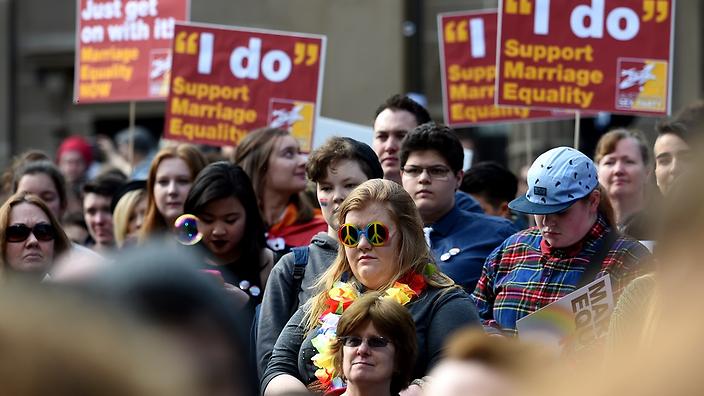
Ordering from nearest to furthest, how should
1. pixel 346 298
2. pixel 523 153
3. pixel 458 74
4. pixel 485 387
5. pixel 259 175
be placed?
pixel 485 387, pixel 346 298, pixel 259 175, pixel 458 74, pixel 523 153

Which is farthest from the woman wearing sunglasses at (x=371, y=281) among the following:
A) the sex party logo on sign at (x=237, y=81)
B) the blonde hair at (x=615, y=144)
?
the sex party logo on sign at (x=237, y=81)

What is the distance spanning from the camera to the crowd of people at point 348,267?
1.62 meters

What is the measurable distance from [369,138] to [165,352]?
6.07 metres

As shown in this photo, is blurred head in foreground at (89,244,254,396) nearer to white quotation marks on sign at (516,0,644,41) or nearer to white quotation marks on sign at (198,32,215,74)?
white quotation marks on sign at (516,0,644,41)

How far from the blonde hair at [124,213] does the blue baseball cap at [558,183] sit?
3.05 metres

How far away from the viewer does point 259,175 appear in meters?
6.77

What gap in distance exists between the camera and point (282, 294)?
16.5ft

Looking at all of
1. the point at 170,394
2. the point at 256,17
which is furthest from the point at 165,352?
the point at 256,17

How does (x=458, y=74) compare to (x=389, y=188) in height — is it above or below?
above

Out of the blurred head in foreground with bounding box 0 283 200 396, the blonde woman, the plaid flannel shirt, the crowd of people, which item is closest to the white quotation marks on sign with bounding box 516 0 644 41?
the crowd of people

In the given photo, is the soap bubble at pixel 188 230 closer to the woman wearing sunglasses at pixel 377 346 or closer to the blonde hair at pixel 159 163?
the blonde hair at pixel 159 163

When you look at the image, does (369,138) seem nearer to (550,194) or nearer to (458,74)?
(458,74)

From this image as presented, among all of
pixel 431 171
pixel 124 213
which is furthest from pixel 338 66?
pixel 431 171

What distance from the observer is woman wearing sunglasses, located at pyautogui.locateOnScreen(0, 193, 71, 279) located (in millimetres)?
5922
